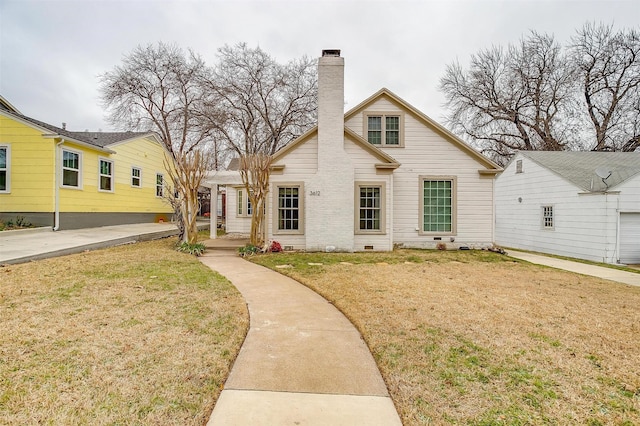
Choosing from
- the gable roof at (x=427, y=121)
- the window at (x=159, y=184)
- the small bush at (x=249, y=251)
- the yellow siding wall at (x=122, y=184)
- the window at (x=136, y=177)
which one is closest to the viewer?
the small bush at (x=249, y=251)

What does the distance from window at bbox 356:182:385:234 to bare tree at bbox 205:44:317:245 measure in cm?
1152

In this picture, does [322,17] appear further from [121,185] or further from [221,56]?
[121,185]

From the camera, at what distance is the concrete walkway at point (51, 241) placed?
7.53m

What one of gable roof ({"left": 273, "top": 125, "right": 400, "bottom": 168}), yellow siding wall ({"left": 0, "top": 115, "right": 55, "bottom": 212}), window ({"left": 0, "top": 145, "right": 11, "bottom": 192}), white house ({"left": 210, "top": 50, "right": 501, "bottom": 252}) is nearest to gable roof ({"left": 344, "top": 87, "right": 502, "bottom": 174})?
white house ({"left": 210, "top": 50, "right": 501, "bottom": 252})

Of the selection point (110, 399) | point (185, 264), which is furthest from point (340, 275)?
point (110, 399)

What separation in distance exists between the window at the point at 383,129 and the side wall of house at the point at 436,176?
51 cm

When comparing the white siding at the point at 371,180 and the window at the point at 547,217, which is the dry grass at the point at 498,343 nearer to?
the white siding at the point at 371,180

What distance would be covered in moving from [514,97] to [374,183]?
21.9m

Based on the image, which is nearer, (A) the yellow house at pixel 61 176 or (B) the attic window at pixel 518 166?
(A) the yellow house at pixel 61 176

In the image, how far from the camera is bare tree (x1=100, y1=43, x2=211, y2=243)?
862 inches

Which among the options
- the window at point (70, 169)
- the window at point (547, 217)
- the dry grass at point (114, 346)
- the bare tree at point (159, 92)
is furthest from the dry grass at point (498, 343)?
the bare tree at point (159, 92)

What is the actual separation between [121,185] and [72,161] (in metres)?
2.97

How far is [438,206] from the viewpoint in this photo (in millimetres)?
11859

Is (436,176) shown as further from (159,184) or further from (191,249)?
(159,184)
